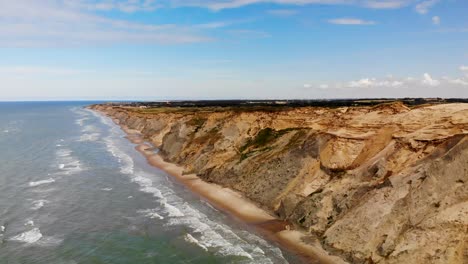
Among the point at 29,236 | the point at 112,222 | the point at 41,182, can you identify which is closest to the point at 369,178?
the point at 112,222

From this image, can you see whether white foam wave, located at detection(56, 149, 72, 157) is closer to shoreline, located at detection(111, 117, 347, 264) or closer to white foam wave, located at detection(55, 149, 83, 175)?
white foam wave, located at detection(55, 149, 83, 175)

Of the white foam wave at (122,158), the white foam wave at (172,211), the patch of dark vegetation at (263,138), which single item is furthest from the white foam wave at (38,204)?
the patch of dark vegetation at (263,138)

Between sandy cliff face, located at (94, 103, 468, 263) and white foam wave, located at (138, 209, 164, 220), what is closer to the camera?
sandy cliff face, located at (94, 103, 468, 263)

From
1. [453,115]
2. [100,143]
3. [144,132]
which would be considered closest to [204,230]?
[453,115]

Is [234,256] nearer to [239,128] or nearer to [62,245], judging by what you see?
[62,245]

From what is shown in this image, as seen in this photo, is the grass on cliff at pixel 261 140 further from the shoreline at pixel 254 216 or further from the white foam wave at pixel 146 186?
the white foam wave at pixel 146 186

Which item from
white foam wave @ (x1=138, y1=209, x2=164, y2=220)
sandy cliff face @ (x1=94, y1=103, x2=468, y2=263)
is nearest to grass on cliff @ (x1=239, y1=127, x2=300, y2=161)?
sandy cliff face @ (x1=94, y1=103, x2=468, y2=263)
